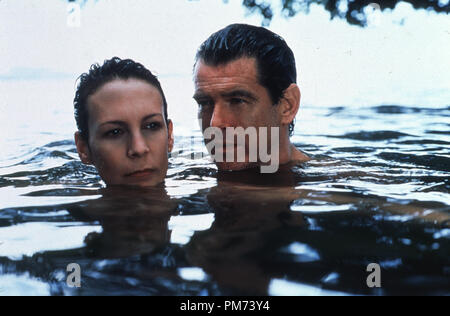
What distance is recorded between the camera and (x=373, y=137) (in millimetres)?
7754

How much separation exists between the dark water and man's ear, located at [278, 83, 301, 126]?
440mm

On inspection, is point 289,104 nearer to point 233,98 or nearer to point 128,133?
point 233,98

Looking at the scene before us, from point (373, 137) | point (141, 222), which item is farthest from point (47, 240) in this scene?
point (373, 137)

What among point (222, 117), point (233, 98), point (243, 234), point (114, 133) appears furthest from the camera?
point (233, 98)

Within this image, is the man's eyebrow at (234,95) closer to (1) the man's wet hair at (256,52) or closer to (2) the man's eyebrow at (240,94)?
(2) the man's eyebrow at (240,94)

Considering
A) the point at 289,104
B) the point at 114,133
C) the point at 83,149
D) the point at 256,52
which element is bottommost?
the point at 83,149

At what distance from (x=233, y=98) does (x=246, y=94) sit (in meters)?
0.11

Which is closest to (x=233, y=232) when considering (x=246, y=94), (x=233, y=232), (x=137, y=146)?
(x=233, y=232)

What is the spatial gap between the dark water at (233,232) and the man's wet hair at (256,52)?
727 mm

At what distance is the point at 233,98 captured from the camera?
4.28 meters

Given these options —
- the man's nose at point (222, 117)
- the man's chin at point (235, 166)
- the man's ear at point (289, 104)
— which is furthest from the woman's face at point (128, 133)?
the man's ear at point (289, 104)
